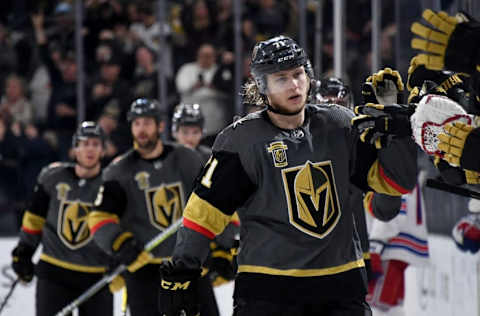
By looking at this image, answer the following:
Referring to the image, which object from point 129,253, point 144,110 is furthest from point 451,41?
point 144,110

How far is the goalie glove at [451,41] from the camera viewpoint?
2023mm

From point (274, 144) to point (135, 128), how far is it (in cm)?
187

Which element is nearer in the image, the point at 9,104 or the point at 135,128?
the point at 135,128

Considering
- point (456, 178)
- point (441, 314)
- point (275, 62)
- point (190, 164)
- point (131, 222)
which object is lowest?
point (441, 314)

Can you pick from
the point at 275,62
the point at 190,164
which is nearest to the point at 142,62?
the point at 190,164

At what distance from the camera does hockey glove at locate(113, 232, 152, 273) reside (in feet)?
12.6

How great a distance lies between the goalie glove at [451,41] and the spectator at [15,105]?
4.32 m

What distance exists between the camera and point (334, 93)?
3.66m

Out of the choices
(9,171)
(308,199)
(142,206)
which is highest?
(308,199)

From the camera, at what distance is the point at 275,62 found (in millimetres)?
2428

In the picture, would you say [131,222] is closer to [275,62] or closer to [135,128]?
[135,128]

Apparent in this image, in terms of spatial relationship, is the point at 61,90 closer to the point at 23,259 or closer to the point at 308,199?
the point at 23,259

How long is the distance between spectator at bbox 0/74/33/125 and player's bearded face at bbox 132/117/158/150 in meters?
2.01

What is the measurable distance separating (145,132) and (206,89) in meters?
2.14
